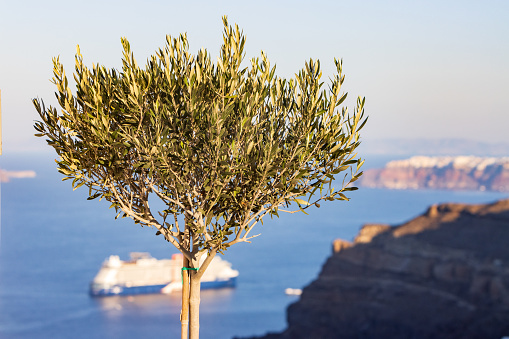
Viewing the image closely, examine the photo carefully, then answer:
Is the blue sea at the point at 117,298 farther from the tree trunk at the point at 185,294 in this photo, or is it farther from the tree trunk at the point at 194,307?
the tree trunk at the point at 194,307

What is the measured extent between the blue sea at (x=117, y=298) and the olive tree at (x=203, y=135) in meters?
114

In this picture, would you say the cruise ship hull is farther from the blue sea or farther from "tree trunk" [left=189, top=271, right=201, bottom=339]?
"tree trunk" [left=189, top=271, right=201, bottom=339]

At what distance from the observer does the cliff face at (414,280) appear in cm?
11569

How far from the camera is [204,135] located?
6.28 meters

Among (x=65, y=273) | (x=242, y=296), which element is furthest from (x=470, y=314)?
(x=65, y=273)

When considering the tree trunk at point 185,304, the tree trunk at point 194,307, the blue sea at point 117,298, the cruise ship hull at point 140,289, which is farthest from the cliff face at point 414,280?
the tree trunk at point 194,307

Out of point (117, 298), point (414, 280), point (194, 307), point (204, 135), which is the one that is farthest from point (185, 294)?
point (117, 298)

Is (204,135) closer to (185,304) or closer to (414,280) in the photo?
(185,304)

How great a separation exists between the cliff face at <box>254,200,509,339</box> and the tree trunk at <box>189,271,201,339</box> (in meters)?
110

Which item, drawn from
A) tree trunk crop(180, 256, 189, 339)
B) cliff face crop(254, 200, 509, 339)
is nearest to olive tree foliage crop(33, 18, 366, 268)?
tree trunk crop(180, 256, 189, 339)

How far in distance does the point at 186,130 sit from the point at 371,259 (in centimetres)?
12941

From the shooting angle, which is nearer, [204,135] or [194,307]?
[204,135]

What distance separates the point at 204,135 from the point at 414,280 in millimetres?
127846

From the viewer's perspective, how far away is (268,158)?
6355mm
